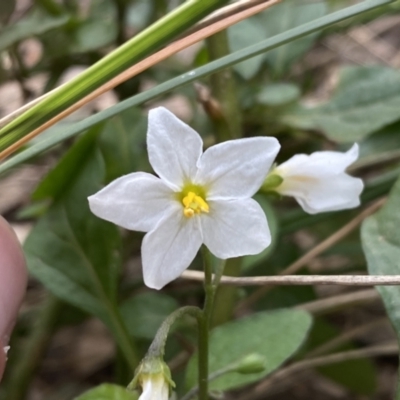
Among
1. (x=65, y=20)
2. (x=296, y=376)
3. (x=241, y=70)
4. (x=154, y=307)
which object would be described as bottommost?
(x=296, y=376)

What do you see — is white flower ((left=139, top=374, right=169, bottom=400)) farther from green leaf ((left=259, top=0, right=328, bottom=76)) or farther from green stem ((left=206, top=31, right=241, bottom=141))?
green leaf ((left=259, top=0, right=328, bottom=76))

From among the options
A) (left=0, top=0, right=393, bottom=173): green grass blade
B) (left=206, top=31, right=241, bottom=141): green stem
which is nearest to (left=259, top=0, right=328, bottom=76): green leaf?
(left=206, top=31, right=241, bottom=141): green stem

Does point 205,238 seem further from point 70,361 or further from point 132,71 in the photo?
point 70,361

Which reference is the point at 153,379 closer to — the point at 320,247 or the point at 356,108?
the point at 320,247

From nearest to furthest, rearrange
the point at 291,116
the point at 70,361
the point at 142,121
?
the point at 142,121
the point at 291,116
the point at 70,361

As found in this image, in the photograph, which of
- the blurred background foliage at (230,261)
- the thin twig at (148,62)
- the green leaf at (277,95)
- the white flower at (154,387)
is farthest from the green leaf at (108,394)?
the green leaf at (277,95)

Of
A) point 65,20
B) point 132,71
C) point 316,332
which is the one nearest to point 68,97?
point 132,71

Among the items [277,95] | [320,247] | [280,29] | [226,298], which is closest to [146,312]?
[226,298]
